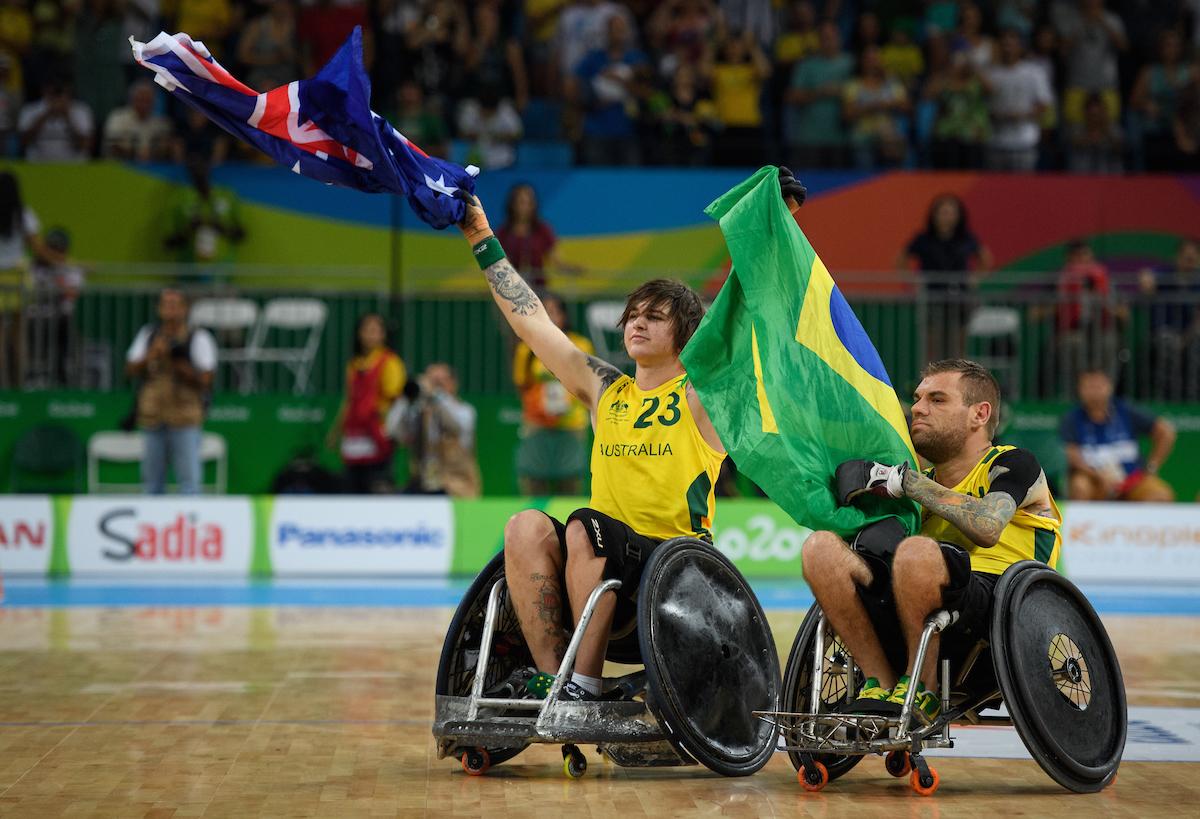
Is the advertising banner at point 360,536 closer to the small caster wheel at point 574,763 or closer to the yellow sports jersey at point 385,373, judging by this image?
the yellow sports jersey at point 385,373

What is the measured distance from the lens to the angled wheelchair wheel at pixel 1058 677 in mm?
5125

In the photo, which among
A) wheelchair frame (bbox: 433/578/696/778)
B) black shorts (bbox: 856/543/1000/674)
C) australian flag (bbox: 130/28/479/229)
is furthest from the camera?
australian flag (bbox: 130/28/479/229)

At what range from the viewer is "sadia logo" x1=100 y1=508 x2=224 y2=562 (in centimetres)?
1416

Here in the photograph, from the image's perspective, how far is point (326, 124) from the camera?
6121 mm

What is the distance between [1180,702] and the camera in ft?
25.4

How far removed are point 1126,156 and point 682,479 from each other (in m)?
13.5

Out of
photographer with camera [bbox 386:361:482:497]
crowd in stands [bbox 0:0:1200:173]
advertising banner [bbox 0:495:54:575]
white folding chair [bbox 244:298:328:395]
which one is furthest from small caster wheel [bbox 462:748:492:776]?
crowd in stands [bbox 0:0:1200:173]

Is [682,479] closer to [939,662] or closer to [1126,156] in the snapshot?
[939,662]

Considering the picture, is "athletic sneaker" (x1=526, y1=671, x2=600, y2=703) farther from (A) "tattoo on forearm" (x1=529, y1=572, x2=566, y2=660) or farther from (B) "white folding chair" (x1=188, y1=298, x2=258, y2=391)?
(B) "white folding chair" (x1=188, y1=298, x2=258, y2=391)

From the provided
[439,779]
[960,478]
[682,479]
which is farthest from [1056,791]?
[439,779]

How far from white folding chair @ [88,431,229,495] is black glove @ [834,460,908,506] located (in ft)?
35.9

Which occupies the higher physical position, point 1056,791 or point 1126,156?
point 1126,156

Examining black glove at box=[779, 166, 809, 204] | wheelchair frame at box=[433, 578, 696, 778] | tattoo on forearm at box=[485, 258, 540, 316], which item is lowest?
wheelchair frame at box=[433, 578, 696, 778]

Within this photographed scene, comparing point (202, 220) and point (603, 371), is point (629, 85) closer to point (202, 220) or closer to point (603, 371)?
point (202, 220)
